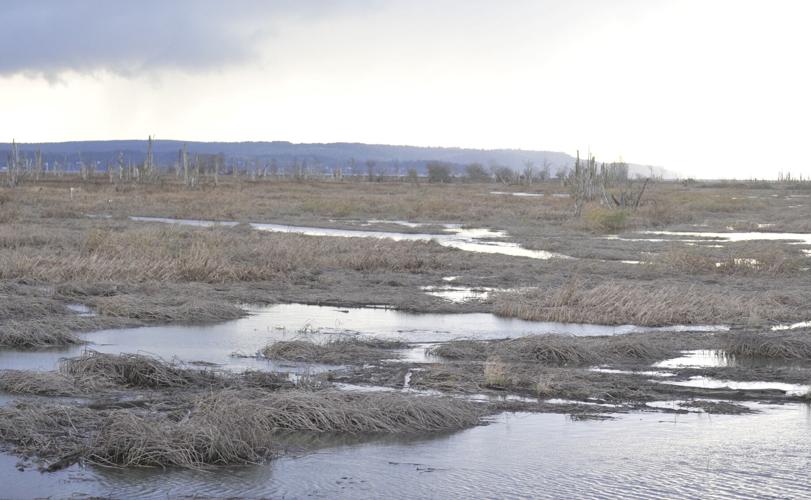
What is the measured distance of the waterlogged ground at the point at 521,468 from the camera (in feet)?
29.6

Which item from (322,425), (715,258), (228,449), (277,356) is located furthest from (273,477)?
(715,258)

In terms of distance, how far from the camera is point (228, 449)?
32.1 feet

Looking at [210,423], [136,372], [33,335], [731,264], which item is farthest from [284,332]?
[731,264]

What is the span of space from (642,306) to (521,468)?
422 inches

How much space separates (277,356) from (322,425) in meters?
4.11

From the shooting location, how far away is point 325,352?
15234mm

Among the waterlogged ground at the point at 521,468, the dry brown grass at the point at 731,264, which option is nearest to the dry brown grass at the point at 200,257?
the dry brown grass at the point at 731,264

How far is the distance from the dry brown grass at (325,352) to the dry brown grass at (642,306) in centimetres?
525

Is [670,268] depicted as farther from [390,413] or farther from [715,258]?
[390,413]

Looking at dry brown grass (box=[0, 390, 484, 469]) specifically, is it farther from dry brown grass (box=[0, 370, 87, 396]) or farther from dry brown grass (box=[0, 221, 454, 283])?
dry brown grass (box=[0, 221, 454, 283])

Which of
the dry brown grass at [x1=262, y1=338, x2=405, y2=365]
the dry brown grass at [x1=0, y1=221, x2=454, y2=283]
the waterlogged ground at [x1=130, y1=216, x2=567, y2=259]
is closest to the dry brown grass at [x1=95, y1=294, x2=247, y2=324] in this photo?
the dry brown grass at [x1=0, y1=221, x2=454, y2=283]

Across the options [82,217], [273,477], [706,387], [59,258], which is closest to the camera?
[273,477]

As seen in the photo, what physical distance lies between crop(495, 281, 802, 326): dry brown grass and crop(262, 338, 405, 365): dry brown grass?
207 inches

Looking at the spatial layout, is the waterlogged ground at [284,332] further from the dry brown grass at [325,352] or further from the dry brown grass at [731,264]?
the dry brown grass at [731,264]
